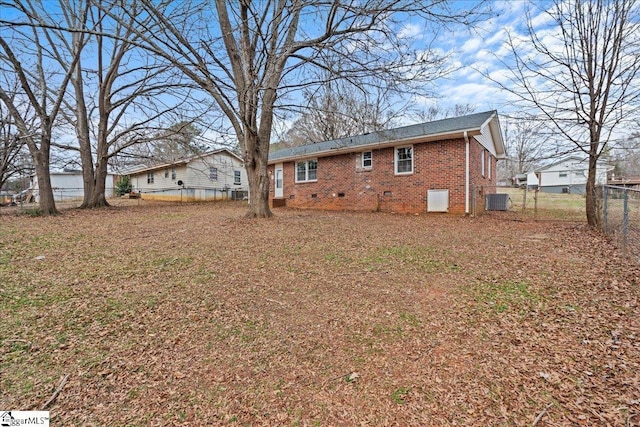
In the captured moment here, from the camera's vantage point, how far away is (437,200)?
1128 cm

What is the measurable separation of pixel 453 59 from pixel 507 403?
6.71m

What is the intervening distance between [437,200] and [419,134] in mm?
2683

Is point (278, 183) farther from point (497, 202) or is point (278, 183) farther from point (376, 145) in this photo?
point (497, 202)

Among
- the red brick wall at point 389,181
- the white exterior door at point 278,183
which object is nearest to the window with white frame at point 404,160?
the red brick wall at point 389,181

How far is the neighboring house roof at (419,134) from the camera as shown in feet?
33.9

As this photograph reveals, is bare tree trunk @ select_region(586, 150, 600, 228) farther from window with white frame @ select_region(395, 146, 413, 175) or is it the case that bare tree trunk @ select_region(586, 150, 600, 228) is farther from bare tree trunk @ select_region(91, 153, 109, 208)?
bare tree trunk @ select_region(91, 153, 109, 208)

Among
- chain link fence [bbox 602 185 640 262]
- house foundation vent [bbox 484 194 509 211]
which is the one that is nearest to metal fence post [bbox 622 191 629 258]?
chain link fence [bbox 602 185 640 262]

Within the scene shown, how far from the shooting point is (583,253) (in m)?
5.44

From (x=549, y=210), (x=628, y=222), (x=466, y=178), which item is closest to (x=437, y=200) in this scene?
(x=466, y=178)

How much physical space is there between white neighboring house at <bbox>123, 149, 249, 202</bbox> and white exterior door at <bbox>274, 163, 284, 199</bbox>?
526cm

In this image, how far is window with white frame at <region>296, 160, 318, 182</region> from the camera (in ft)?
51.1

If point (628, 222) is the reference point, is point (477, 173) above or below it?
above

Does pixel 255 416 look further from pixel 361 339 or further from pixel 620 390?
pixel 620 390

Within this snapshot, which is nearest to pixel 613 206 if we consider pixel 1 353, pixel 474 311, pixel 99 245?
pixel 474 311
